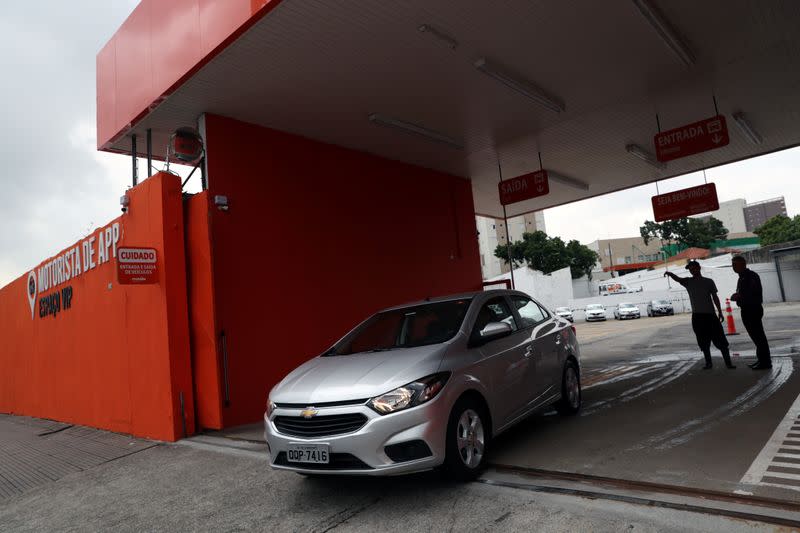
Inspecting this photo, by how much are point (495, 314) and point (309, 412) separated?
83.5 inches

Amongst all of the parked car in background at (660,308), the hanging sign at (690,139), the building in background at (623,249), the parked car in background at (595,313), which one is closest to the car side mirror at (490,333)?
the hanging sign at (690,139)

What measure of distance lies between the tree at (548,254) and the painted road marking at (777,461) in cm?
4371

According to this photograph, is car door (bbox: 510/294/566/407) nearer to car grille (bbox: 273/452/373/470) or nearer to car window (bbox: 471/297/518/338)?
car window (bbox: 471/297/518/338)

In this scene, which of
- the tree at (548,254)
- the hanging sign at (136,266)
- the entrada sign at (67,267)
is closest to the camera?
the hanging sign at (136,266)

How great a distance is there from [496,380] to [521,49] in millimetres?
4887

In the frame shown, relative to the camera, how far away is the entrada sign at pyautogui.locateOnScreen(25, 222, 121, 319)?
7.88 meters

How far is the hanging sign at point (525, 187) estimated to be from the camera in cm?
1056

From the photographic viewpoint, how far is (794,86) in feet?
29.8

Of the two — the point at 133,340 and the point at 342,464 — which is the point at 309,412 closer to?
the point at 342,464

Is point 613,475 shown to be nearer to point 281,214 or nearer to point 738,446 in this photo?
point 738,446

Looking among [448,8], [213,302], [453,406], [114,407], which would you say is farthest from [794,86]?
[114,407]

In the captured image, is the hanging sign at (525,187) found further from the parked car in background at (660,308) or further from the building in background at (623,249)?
the building in background at (623,249)

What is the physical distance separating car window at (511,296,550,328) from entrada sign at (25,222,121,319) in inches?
236

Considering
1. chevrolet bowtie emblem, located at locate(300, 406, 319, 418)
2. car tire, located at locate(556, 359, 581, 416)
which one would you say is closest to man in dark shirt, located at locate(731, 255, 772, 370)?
car tire, located at locate(556, 359, 581, 416)
